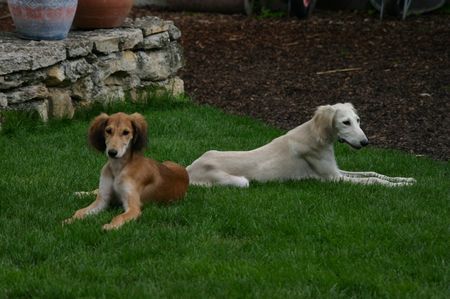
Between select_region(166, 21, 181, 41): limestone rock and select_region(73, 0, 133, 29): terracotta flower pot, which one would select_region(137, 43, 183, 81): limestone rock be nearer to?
select_region(166, 21, 181, 41): limestone rock

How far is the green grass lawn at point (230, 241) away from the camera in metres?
5.38

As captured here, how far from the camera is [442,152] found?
9.60m

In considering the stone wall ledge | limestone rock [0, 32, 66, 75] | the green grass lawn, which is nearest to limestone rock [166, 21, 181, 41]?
the stone wall ledge

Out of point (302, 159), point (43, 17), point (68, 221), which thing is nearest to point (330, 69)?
point (43, 17)

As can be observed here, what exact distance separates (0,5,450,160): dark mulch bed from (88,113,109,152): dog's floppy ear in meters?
3.83

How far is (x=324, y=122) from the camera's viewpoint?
8.10 meters

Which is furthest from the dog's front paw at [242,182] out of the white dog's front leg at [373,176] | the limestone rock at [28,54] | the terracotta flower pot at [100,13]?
the terracotta flower pot at [100,13]

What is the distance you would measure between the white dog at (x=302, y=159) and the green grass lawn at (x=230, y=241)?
0.53 ft

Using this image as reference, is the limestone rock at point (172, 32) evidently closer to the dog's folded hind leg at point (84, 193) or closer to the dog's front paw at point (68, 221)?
the dog's folded hind leg at point (84, 193)

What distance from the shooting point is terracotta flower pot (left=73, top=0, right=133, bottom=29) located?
10.7 metres

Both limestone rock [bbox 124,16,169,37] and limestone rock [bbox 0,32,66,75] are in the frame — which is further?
limestone rock [bbox 124,16,169,37]

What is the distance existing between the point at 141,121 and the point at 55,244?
118 cm

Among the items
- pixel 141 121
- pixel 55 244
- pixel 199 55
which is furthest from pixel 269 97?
pixel 55 244

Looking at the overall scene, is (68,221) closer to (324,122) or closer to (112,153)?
(112,153)
